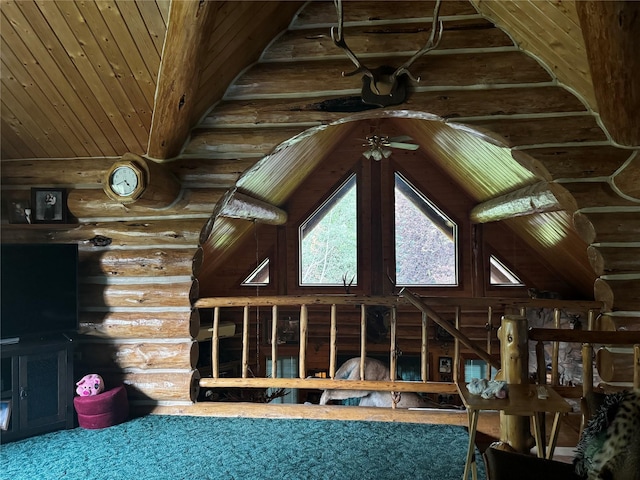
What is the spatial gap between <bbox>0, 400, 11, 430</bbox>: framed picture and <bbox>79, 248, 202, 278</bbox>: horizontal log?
1192 millimetres

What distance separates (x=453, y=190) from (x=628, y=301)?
18.9 feet

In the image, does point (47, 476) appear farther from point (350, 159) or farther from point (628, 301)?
point (350, 159)

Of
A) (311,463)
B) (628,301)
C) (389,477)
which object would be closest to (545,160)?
(628,301)

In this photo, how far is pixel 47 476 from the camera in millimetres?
3100

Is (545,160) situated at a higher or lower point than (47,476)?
higher

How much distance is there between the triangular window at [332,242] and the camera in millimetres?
9680

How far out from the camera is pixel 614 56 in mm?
2824

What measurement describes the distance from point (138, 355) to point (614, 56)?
4250 millimetres

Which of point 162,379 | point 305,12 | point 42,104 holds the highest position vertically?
point 305,12

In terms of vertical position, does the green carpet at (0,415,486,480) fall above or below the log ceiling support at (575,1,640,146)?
below

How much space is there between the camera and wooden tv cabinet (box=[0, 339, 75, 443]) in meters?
3.62

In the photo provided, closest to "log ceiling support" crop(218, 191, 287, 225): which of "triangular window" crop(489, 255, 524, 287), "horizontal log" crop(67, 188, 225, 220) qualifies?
"horizontal log" crop(67, 188, 225, 220)

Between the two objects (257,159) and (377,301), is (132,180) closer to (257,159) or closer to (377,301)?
(257,159)

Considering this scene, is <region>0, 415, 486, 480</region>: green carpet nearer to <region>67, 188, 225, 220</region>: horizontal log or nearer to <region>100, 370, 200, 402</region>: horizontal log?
<region>100, 370, 200, 402</region>: horizontal log
